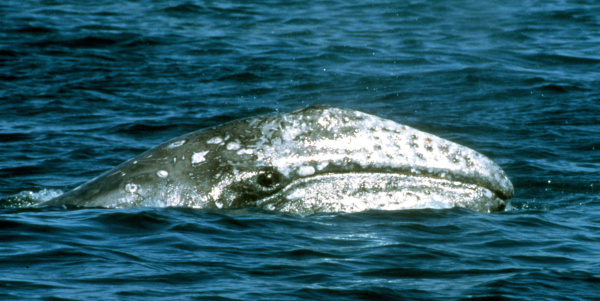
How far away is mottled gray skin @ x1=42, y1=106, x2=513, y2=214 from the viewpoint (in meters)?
8.38

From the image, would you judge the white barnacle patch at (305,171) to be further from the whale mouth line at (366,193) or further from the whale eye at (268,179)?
the whale eye at (268,179)

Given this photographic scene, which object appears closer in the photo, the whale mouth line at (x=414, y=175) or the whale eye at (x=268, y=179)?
the whale eye at (x=268, y=179)

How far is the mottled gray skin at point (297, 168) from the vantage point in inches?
330

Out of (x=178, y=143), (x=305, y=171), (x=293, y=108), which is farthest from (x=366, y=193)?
(x=293, y=108)

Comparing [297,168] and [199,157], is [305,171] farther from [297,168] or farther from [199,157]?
[199,157]

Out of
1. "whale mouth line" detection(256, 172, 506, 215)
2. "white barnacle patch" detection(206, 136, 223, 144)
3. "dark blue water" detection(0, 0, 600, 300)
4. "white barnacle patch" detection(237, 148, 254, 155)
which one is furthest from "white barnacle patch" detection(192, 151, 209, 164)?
"whale mouth line" detection(256, 172, 506, 215)

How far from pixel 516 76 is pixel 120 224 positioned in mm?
12703

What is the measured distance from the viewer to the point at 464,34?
24.3 metres

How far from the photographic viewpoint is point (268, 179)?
843cm

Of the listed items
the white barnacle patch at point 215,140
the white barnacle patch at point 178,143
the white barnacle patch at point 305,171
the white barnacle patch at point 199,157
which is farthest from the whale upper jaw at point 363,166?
the white barnacle patch at point 178,143

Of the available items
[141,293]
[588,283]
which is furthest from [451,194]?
[141,293]

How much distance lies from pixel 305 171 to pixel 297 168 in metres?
0.08

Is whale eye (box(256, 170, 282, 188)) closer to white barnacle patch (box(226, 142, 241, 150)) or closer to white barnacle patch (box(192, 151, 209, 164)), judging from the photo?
white barnacle patch (box(226, 142, 241, 150))

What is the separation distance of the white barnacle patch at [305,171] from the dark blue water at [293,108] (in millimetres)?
416
